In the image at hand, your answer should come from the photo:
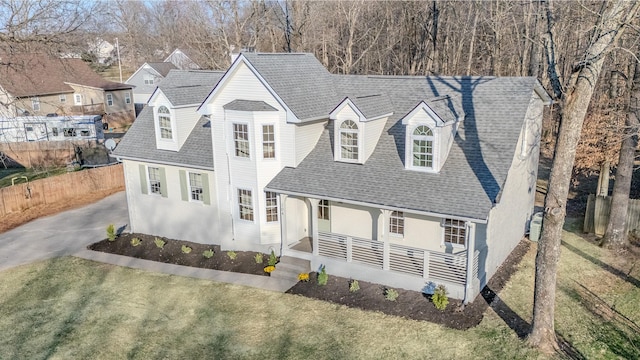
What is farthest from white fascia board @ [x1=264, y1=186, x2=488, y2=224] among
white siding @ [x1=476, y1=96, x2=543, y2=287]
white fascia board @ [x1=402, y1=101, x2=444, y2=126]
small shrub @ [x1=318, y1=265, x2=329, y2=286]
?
white fascia board @ [x1=402, y1=101, x2=444, y2=126]

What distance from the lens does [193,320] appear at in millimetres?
14125

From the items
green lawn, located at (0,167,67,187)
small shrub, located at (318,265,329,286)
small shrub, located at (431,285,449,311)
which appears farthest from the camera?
green lawn, located at (0,167,67,187)

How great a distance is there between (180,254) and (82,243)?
543 cm

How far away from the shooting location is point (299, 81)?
17.9 metres

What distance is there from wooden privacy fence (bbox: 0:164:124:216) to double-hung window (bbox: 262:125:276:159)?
1649 cm

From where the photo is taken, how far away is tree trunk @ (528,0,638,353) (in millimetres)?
9999

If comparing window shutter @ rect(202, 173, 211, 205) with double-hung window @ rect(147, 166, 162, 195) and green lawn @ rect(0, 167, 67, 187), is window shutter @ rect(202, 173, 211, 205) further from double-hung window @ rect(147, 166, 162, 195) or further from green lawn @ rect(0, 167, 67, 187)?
green lawn @ rect(0, 167, 67, 187)

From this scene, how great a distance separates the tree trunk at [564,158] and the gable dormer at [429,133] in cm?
391

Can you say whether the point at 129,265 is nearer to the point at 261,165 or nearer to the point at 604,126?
the point at 261,165

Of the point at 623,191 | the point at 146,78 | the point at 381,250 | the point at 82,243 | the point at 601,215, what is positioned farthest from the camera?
the point at 146,78

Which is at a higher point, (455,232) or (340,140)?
(340,140)

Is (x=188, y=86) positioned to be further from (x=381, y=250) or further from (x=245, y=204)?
(x=381, y=250)

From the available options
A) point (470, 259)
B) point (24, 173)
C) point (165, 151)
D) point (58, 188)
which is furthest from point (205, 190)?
point (24, 173)

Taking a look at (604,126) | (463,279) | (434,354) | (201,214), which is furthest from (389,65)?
(434,354)
